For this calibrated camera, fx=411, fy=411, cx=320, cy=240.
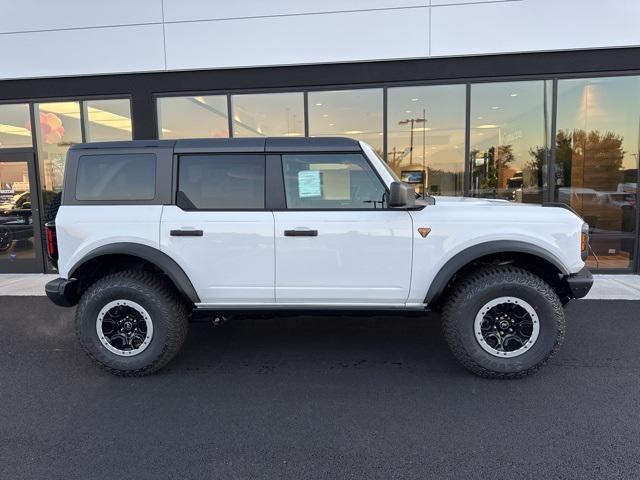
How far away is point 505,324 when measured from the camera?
10.8ft

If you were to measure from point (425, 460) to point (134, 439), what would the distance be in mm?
1818

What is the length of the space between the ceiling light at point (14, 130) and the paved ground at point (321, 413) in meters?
5.58

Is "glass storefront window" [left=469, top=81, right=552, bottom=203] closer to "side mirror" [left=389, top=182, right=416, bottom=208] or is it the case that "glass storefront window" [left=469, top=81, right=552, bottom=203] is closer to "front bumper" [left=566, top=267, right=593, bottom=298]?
"front bumper" [left=566, top=267, right=593, bottom=298]

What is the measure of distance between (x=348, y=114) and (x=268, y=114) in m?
1.55

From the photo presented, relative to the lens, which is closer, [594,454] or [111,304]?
[594,454]

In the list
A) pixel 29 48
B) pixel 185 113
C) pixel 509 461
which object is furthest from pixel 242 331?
pixel 29 48

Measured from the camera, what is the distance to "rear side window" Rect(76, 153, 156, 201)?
11.5 feet

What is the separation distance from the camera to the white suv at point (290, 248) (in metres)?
3.28

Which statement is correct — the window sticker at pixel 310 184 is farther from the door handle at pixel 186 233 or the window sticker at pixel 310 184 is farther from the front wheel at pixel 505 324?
the front wheel at pixel 505 324

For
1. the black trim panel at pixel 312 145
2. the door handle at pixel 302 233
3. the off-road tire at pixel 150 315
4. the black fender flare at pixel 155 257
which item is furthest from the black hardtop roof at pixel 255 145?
the off-road tire at pixel 150 315

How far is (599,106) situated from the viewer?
23.8 feet

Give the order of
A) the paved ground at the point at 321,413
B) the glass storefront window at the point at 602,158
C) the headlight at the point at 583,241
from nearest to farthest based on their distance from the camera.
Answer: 1. the paved ground at the point at 321,413
2. the headlight at the point at 583,241
3. the glass storefront window at the point at 602,158

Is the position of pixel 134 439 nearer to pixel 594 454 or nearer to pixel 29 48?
pixel 594 454

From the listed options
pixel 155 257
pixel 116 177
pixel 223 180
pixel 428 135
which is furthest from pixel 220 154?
pixel 428 135
